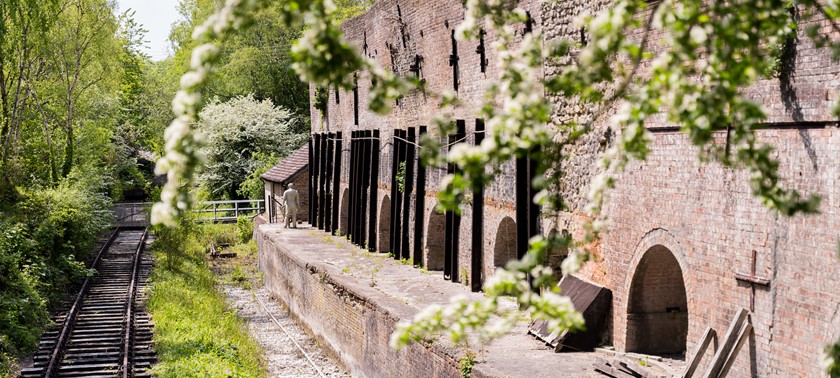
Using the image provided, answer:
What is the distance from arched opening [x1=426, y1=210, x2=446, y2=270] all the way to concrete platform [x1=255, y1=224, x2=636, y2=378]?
375 mm

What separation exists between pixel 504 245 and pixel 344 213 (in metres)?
12.1

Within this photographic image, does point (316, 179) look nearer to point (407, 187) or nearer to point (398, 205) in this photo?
point (398, 205)

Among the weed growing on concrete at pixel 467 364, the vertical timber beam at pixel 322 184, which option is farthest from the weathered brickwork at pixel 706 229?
the vertical timber beam at pixel 322 184

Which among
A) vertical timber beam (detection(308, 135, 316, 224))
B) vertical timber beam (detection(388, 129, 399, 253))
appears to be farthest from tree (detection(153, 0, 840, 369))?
vertical timber beam (detection(308, 135, 316, 224))

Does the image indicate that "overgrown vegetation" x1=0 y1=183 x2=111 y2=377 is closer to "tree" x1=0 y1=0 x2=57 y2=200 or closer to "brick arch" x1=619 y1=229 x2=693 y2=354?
"tree" x1=0 y1=0 x2=57 y2=200

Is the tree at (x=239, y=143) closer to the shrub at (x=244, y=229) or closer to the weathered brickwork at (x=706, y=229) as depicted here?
the shrub at (x=244, y=229)

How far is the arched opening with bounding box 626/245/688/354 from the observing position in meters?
11.9

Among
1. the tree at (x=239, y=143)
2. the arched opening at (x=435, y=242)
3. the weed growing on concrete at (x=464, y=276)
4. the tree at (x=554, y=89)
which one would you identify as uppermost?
the tree at (x=239, y=143)

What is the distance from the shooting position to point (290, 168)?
115 ft

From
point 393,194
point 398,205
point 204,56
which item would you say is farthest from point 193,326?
point 204,56

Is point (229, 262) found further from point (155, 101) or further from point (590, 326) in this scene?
point (155, 101)

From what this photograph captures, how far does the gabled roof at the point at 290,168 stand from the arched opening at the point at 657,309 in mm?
22483

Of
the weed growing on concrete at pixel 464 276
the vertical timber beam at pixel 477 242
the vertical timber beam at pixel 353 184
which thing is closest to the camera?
the vertical timber beam at pixel 477 242

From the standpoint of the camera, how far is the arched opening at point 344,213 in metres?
28.5
